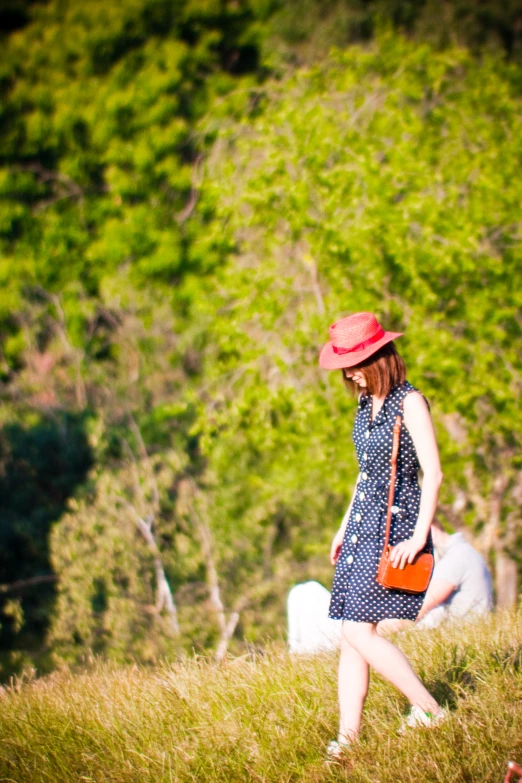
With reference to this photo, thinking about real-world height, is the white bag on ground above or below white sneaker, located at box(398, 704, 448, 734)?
below

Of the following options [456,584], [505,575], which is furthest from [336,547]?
[505,575]

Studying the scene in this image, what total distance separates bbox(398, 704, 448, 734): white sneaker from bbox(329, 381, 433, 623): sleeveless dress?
29 centimetres

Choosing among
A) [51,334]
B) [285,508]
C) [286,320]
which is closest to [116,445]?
[285,508]

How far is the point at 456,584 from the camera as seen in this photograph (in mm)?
4223

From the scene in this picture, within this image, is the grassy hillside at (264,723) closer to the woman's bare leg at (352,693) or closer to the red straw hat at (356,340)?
the woman's bare leg at (352,693)

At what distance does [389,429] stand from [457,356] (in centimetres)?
534

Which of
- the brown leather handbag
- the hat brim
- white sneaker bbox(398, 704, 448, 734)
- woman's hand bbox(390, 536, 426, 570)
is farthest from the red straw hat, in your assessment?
white sneaker bbox(398, 704, 448, 734)

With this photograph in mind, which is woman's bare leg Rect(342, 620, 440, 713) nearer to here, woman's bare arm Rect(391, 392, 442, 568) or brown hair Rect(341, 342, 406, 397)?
woman's bare arm Rect(391, 392, 442, 568)

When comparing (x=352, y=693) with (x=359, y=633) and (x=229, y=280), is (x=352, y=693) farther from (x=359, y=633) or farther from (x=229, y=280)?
(x=229, y=280)

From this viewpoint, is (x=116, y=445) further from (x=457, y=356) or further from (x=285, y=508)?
(x=457, y=356)

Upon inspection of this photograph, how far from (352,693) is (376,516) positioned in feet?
1.89

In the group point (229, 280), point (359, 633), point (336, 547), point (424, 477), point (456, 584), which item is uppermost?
point (229, 280)

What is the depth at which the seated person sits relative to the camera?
4160mm

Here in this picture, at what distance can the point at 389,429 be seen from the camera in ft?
9.08
